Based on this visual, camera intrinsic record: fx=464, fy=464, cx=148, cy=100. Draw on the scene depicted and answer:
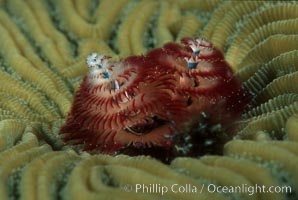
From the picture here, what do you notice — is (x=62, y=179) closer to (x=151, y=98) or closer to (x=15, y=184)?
(x=15, y=184)

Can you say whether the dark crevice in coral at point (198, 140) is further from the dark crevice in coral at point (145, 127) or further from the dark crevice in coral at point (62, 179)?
the dark crevice in coral at point (62, 179)

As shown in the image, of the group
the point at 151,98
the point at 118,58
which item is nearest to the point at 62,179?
the point at 151,98

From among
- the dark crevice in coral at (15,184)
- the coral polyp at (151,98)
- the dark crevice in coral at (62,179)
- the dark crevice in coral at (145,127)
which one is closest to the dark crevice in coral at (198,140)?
the coral polyp at (151,98)

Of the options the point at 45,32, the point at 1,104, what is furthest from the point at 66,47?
the point at 1,104

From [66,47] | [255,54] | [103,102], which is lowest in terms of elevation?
[103,102]

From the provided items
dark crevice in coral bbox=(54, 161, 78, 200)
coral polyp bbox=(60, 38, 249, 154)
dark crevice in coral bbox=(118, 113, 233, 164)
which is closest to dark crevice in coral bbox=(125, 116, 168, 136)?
coral polyp bbox=(60, 38, 249, 154)

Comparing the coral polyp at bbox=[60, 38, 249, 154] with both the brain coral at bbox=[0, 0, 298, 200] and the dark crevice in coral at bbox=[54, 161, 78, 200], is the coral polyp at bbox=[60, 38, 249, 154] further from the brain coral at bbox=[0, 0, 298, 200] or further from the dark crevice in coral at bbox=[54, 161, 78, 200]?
the dark crevice in coral at bbox=[54, 161, 78, 200]

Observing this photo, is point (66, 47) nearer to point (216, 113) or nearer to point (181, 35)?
point (181, 35)
